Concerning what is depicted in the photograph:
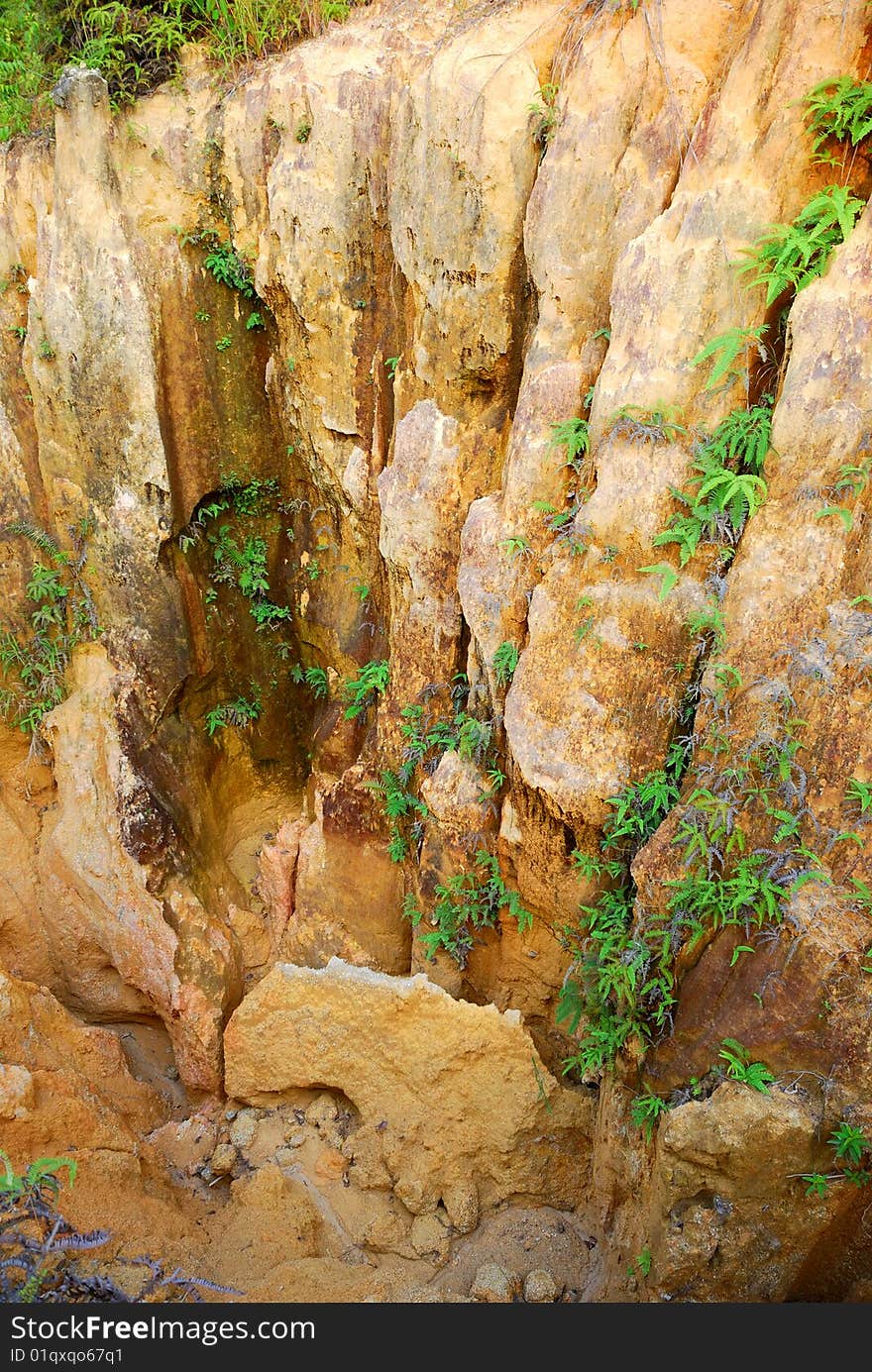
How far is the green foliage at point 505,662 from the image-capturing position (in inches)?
227

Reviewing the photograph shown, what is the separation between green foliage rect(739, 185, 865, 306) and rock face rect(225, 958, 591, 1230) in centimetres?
504

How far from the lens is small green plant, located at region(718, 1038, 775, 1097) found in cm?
444

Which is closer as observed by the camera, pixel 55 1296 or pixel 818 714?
pixel 55 1296

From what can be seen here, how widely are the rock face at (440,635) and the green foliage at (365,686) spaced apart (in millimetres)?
52

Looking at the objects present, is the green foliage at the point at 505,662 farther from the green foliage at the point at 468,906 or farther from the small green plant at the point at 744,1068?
the small green plant at the point at 744,1068

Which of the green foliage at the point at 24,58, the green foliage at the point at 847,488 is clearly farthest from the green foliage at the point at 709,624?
the green foliage at the point at 24,58

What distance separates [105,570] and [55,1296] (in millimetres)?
5718

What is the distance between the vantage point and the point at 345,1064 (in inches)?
253

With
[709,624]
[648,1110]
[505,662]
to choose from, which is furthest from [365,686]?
[648,1110]

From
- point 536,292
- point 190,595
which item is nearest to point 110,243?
point 190,595

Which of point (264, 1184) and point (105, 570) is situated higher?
point (105, 570)

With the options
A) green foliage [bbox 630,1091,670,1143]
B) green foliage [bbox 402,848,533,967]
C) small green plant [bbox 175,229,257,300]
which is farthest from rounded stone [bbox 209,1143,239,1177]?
small green plant [bbox 175,229,257,300]

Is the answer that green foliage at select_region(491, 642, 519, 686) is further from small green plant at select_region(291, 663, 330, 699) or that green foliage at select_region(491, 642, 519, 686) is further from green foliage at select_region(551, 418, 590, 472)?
small green plant at select_region(291, 663, 330, 699)

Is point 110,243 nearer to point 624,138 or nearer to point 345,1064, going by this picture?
point 624,138
